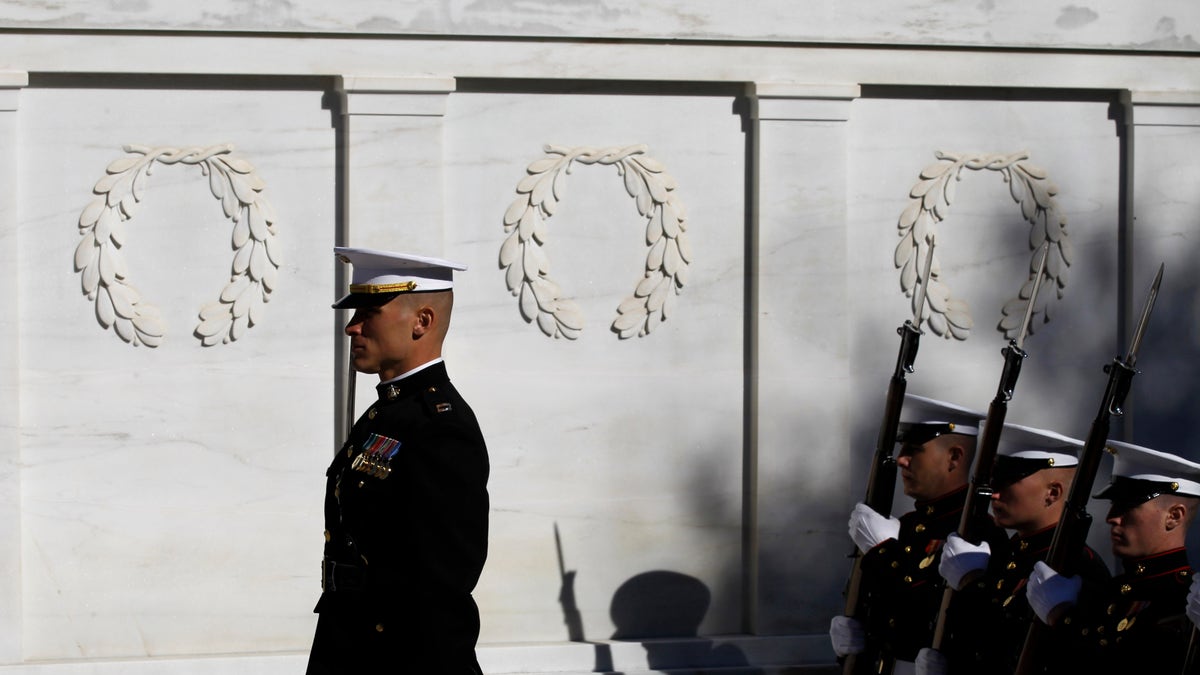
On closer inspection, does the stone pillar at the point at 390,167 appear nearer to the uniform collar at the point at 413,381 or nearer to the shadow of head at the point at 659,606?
the shadow of head at the point at 659,606

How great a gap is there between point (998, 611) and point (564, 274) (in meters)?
2.52

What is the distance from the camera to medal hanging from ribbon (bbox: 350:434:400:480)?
3893mm

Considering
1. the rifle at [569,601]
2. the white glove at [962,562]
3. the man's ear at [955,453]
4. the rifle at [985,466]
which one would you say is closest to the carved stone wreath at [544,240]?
the rifle at [569,601]

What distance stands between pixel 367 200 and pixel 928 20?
8.27ft

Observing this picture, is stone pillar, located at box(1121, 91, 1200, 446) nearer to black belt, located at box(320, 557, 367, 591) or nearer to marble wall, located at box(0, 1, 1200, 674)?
marble wall, located at box(0, 1, 1200, 674)

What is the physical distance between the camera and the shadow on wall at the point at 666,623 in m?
6.89

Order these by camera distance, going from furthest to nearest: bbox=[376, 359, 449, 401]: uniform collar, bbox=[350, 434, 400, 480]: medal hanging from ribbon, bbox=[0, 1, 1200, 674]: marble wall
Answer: bbox=[0, 1, 1200, 674]: marble wall → bbox=[376, 359, 449, 401]: uniform collar → bbox=[350, 434, 400, 480]: medal hanging from ribbon

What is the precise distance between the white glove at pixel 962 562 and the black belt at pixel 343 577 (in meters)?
2.13

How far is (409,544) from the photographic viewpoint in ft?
12.4

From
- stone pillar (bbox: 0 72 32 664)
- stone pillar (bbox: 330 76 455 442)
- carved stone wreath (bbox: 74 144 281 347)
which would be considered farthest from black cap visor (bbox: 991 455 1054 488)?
stone pillar (bbox: 0 72 32 664)

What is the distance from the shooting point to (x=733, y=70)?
272 inches

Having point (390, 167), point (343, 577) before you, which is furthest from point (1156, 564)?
point (390, 167)

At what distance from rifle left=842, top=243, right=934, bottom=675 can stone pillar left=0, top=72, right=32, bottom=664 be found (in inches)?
131

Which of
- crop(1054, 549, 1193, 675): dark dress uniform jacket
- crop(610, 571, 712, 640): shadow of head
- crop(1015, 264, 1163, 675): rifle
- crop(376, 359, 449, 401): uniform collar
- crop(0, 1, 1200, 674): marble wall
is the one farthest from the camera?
crop(610, 571, 712, 640): shadow of head
